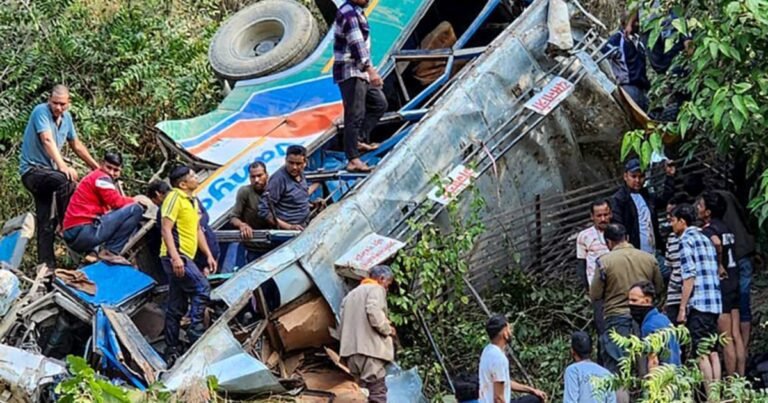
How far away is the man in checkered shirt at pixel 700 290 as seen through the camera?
7.53m

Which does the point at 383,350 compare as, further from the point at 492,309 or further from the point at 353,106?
the point at 353,106

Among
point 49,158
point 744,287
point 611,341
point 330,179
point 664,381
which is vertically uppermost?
point 49,158

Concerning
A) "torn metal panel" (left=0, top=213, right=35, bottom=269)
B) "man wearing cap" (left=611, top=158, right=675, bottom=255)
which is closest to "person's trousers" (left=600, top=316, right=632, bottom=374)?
"man wearing cap" (left=611, top=158, right=675, bottom=255)

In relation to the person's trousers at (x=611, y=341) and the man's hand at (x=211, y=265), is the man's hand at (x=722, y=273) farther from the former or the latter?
the man's hand at (x=211, y=265)

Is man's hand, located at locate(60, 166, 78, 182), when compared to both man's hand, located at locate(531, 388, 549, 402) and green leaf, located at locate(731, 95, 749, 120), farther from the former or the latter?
green leaf, located at locate(731, 95, 749, 120)

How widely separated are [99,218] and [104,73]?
165 inches

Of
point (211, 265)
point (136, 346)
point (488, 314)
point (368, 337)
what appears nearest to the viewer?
point (368, 337)

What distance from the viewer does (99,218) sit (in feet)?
29.5

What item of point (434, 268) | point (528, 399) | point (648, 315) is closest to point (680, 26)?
point (648, 315)

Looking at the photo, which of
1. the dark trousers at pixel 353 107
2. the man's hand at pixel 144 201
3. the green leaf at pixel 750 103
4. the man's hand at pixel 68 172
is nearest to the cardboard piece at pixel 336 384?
the dark trousers at pixel 353 107

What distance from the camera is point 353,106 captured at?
30.9ft

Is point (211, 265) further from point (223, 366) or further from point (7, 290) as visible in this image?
point (7, 290)

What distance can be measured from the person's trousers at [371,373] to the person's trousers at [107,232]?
2.32m

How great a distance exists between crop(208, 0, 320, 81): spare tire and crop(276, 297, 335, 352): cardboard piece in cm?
367
